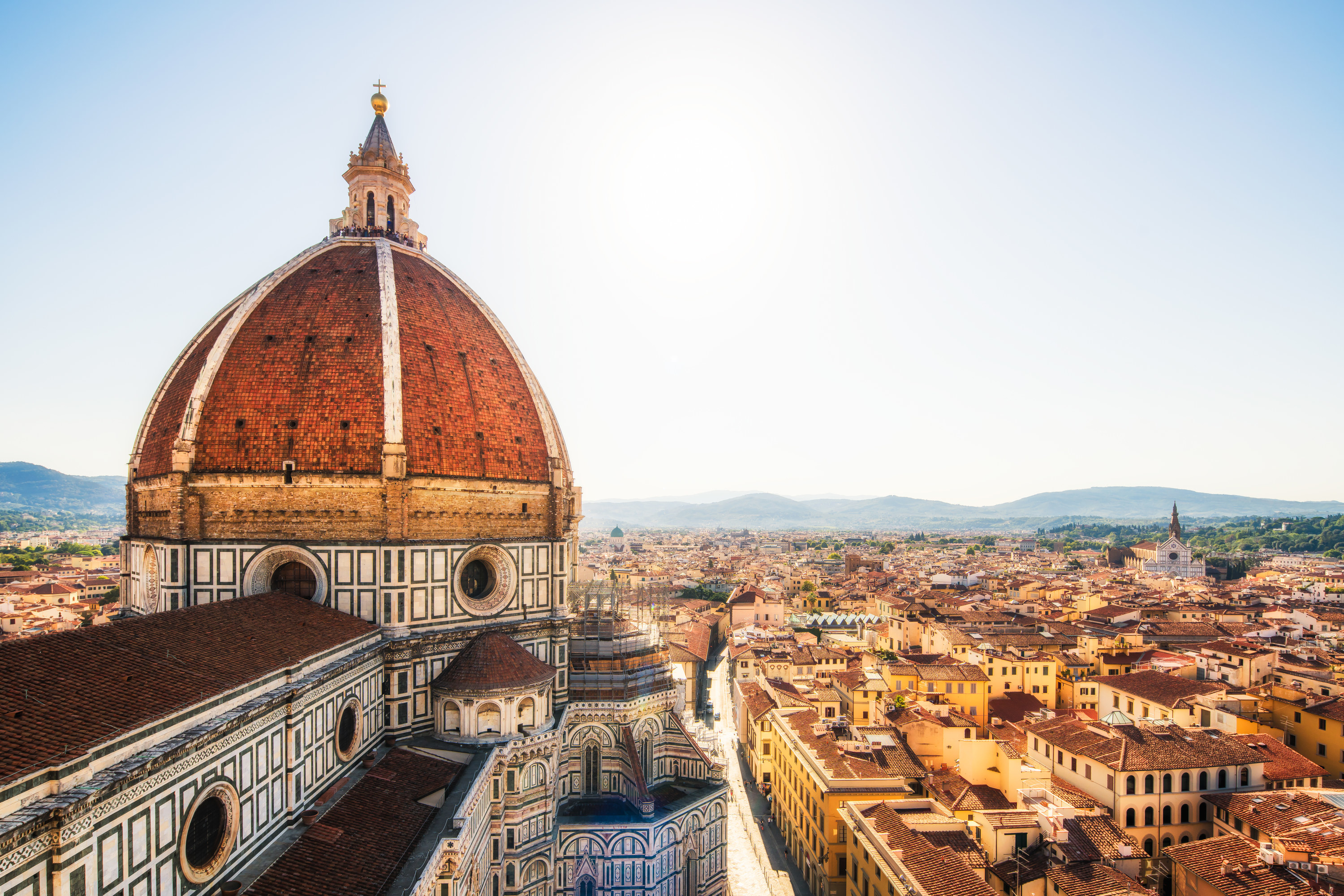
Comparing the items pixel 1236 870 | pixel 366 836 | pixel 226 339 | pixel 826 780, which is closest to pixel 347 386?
pixel 226 339

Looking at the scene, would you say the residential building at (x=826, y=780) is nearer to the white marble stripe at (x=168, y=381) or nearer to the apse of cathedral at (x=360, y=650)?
the apse of cathedral at (x=360, y=650)

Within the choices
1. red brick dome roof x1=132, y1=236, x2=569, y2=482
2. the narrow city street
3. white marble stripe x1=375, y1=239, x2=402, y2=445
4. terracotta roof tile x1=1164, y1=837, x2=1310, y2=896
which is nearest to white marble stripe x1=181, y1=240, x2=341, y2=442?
red brick dome roof x1=132, y1=236, x2=569, y2=482

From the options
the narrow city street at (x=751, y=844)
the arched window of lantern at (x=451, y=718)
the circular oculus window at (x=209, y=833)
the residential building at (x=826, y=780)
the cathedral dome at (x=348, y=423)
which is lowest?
the narrow city street at (x=751, y=844)

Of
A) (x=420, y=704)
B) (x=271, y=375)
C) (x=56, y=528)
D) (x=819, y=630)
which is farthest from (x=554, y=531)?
(x=56, y=528)

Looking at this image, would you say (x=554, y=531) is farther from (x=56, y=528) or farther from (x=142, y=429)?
(x=56, y=528)

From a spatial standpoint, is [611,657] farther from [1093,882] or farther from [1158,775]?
[1158,775]

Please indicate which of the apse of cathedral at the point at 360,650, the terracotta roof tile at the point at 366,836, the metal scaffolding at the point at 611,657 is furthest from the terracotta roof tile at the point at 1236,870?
the terracotta roof tile at the point at 366,836

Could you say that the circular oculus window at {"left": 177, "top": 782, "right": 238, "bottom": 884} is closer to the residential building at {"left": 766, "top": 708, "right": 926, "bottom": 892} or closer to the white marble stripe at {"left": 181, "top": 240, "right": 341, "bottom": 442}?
the white marble stripe at {"left": 181, "top": 240, "right": 341, "bottom": 442}
